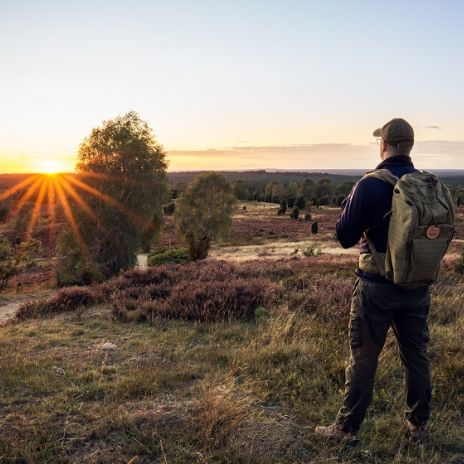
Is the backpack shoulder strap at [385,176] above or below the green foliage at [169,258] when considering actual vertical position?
above

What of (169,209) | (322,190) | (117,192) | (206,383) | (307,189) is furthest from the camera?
(307,189)

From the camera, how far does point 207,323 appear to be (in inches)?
318

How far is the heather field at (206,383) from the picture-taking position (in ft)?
12.7

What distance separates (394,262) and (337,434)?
1.69 meters

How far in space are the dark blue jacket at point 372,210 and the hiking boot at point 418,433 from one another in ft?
4.93

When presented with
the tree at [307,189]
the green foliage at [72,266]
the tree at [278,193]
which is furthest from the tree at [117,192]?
the tree at [307,189]

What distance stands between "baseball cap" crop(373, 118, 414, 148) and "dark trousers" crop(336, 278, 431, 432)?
3.99ft

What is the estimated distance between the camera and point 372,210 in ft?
12.1

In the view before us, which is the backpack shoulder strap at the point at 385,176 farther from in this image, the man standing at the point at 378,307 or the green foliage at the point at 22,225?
the green foliage at the point at 22,225

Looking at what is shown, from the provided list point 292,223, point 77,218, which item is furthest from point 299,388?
point 292,223

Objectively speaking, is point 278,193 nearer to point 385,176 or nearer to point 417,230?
point 385,176

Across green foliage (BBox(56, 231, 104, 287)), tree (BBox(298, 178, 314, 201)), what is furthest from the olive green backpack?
tree (BBox(298, 178, 314, 201))

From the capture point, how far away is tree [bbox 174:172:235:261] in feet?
137

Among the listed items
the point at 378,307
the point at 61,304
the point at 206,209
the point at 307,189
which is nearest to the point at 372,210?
the point at 378,307
